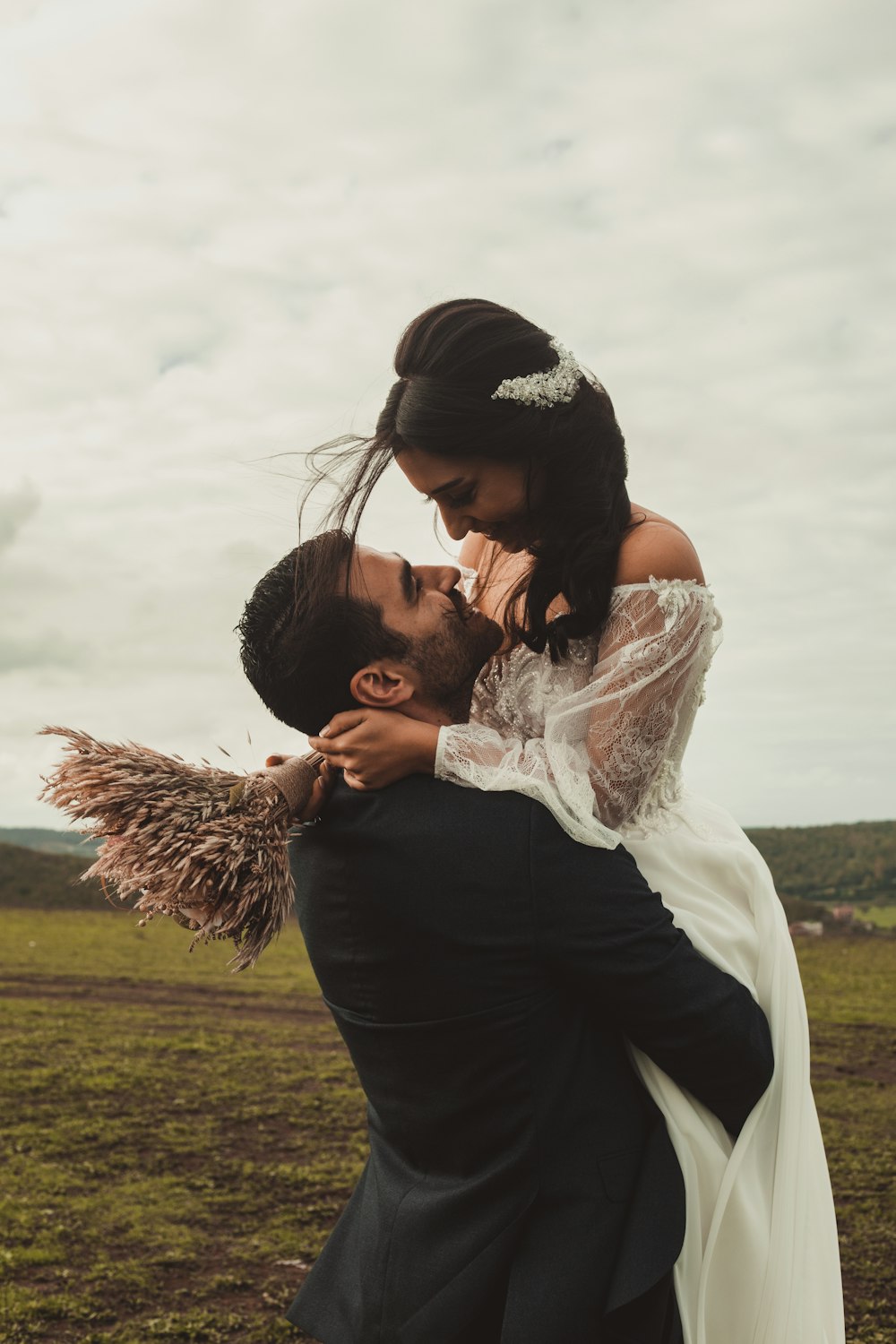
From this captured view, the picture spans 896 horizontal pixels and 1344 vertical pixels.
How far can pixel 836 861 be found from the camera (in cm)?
2158

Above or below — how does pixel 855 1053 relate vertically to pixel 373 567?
below

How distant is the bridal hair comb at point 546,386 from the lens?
2951 millimetres

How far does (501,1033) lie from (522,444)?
1.52 m

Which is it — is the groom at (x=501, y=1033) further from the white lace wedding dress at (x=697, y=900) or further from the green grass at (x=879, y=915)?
the green grass at (x=879, y=915)

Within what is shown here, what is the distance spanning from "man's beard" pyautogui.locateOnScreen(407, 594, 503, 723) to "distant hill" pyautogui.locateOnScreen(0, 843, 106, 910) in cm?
2617

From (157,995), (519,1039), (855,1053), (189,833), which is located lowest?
(855,1053)

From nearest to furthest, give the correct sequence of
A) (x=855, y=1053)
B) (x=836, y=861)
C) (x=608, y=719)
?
(x=608, y=719) → (x=855, y=1053) → (x=836, y=861)

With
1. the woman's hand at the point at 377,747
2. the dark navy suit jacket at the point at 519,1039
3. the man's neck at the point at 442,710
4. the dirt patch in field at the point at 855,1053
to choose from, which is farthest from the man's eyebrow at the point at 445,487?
the dirt patch in field at the point at 855,1053

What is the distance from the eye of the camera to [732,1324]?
2.48m

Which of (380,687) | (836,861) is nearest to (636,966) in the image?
(380,687)

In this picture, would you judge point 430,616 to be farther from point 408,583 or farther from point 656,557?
point 656,557

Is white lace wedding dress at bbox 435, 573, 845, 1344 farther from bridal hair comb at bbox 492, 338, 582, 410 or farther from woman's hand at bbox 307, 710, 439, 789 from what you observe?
bridal hair comb at bbox 492, 338, 582, 410

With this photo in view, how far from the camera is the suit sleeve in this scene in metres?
2.17

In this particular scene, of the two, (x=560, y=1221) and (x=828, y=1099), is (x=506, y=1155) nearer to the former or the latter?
(x=560, y=1221)
